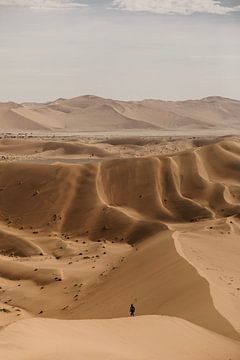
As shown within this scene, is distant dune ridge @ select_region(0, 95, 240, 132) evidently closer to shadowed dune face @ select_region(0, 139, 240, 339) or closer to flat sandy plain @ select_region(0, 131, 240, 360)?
shadowed dune face @ select_region(0, 139, 240, 339)

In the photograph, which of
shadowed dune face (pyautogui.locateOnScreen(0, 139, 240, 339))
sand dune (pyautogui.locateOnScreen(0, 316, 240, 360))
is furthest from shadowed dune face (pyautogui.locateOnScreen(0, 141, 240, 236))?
sand dune (pyautogui.locateOnScreen(0, 316, 240, 360))

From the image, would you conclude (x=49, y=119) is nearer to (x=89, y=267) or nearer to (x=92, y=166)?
(x=92, y=166)

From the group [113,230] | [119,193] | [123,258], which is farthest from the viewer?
[119,193]

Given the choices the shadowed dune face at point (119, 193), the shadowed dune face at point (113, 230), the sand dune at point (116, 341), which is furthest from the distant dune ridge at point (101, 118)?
the sand dune at point (116, 341)

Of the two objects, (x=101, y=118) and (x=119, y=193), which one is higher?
(x=119, y=193)

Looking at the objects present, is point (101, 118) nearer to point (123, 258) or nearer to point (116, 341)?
point (123, 258)

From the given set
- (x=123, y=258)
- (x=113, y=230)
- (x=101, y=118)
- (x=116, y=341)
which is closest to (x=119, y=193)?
(x=113, y=230)
